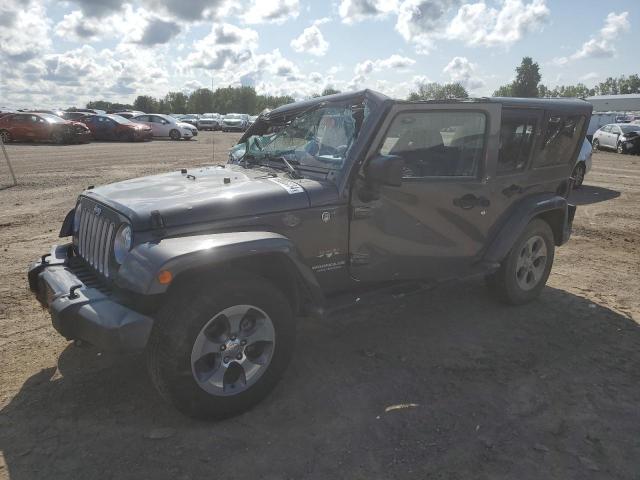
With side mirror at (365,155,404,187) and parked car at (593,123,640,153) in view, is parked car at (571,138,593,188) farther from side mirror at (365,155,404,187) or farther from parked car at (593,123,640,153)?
parked car at (593,123,640,153)

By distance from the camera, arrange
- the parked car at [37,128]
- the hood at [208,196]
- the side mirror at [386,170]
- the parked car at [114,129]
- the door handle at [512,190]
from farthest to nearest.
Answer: the parked car at [114,129] → the parked car at [37,128] → the door handle at [512,190] → the side mirror at [386,170] → the hood at [208,196]

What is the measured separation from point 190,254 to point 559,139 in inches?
152

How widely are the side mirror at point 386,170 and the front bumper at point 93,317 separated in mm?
1689

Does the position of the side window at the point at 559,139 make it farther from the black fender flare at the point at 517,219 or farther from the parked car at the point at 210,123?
the parked car at the point at 210,123

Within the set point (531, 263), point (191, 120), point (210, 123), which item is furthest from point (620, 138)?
point (191, 120)

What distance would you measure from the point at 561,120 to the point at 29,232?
705 centimetres

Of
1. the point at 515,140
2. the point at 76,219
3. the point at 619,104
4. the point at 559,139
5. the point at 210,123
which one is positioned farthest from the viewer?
the point at 619,104

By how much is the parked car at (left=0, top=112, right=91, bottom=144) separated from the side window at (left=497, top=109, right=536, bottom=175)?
73.0ft

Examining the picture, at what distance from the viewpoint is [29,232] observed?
7.23 m

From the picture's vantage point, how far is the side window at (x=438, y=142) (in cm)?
374

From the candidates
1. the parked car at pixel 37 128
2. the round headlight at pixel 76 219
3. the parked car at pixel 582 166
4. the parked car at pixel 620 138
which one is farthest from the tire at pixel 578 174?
the parked car at pixel 37 128

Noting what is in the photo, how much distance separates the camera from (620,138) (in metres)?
23.0

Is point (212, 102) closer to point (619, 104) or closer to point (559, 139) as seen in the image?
point (619, 104)

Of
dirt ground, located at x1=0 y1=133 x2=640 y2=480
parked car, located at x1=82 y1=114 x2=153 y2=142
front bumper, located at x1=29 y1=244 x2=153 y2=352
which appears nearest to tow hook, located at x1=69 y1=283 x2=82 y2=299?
front bumper, located at x1=29 y1=244 x2=153 y2=352
